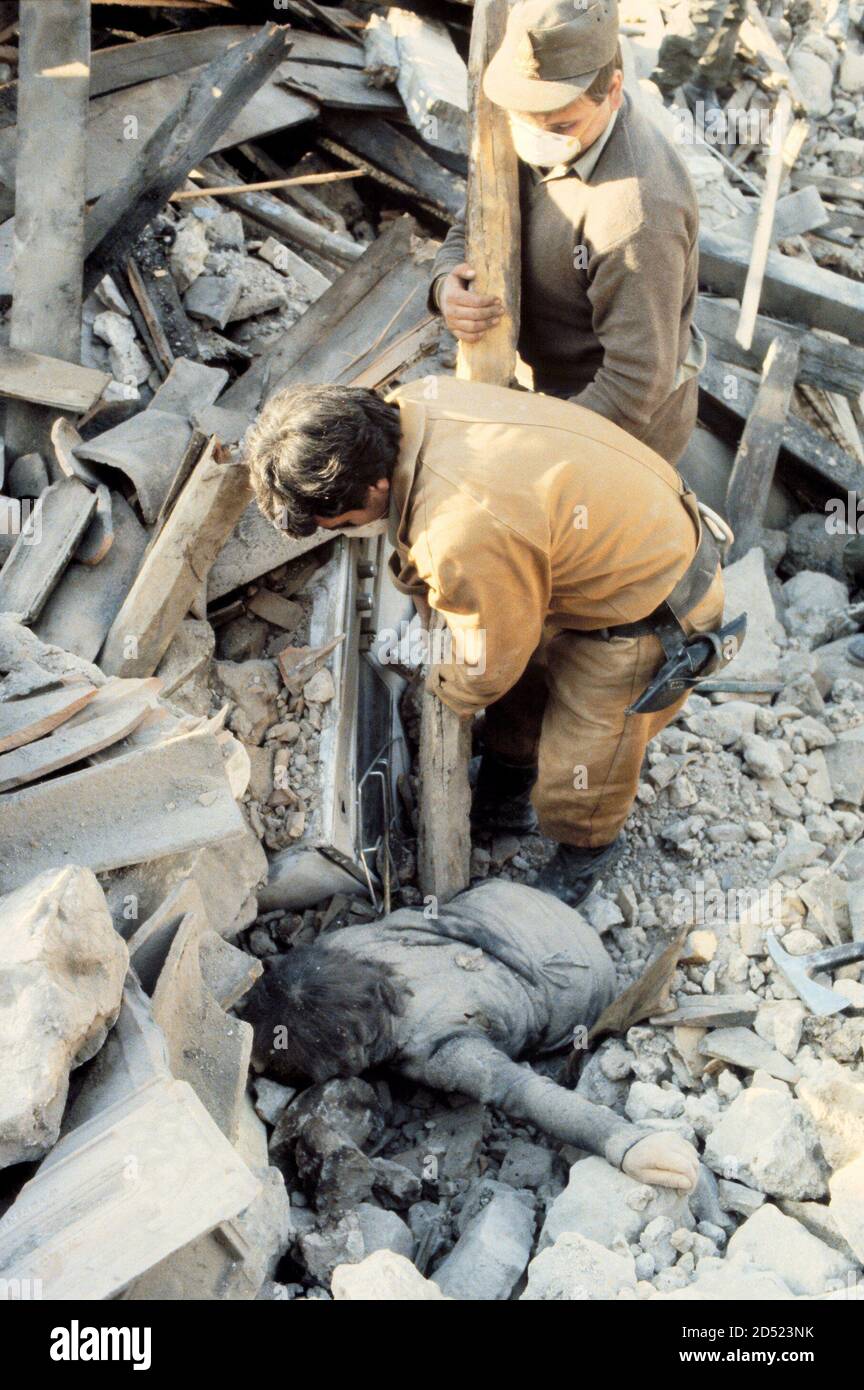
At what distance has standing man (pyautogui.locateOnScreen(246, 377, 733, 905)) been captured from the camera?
133 inches

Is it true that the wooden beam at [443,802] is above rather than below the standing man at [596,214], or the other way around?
below

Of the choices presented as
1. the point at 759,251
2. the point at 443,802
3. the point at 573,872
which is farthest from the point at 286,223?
the point at 573,872

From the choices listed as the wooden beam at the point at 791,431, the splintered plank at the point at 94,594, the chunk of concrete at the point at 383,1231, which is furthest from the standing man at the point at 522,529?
the wooden beam at the point at 791,431

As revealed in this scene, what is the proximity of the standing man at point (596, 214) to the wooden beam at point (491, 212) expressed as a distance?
0.05 m

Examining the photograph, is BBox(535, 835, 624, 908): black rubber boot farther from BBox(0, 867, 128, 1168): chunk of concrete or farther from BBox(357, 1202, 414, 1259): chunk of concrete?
BBox(0, 867, 128, 1168): chunk of concrete

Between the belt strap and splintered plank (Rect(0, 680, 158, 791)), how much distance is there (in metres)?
1.55

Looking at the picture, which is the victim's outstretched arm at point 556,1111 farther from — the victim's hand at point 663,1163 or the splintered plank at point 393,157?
the splintered plank at point 393,157

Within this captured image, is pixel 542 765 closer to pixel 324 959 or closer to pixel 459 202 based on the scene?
pixel 324 959

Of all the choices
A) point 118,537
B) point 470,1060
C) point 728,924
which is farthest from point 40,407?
point 728,924

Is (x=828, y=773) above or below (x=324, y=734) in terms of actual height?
below

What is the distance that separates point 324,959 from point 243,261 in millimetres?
3566

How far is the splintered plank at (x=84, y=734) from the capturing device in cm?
339

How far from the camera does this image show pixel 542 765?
175 inches

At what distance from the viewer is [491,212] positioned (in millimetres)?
3898
